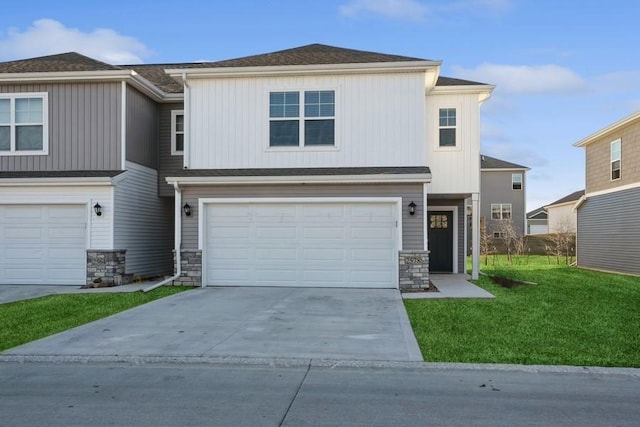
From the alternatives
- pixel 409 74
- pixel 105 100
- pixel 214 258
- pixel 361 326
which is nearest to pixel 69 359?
pixel 361 326

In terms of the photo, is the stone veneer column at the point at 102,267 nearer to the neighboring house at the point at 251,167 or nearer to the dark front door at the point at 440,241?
the neighboring house at the point at 251,167

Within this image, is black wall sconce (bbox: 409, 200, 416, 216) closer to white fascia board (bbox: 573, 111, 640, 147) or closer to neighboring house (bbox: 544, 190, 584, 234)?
white fascia board (bbox: 573, 111, 640, 147)

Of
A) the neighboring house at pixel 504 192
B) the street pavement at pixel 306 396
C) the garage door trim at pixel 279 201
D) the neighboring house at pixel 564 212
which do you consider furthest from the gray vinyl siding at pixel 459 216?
the neighboring house at pixel 504 192

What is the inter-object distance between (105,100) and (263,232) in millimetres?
5693

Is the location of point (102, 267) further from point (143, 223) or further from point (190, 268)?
point (190, 268)

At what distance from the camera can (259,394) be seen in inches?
225

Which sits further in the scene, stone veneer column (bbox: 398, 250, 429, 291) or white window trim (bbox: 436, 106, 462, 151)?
white window trim (bbox: 436, 106, 462, 151)

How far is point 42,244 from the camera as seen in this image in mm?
14914

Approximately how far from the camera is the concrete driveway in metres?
7.46

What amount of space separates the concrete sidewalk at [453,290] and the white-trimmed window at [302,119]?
15.2 feet

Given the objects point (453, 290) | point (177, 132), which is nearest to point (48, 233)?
point (177, 132)

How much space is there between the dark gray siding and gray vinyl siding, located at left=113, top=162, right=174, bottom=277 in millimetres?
337

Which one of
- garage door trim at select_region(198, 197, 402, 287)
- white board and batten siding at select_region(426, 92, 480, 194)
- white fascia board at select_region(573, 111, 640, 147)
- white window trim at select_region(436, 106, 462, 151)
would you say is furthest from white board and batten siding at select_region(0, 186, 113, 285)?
white fascia board at select_region(573, 111, 640, 147)

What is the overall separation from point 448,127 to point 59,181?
10.8 meters
